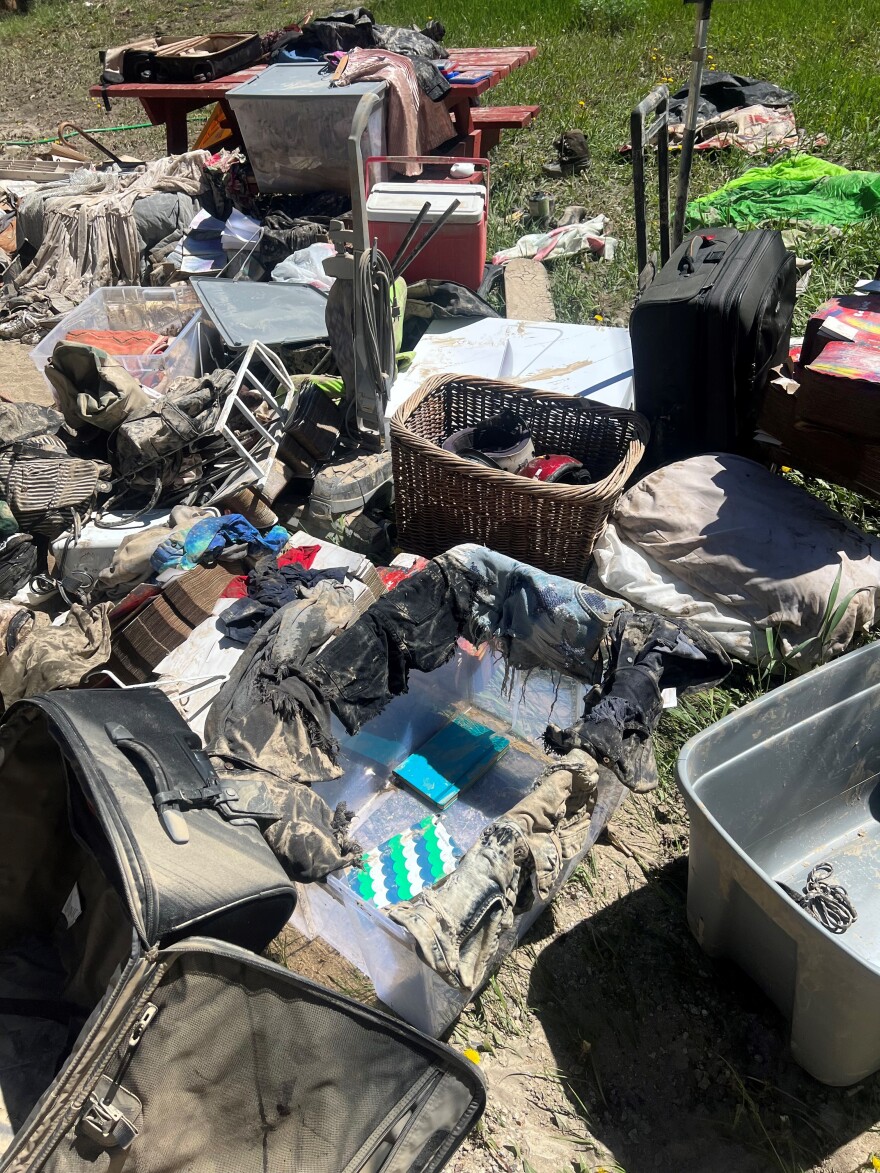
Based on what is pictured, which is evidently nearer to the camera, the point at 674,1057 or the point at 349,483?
the point at 674,1057

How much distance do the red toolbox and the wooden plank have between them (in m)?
0.22

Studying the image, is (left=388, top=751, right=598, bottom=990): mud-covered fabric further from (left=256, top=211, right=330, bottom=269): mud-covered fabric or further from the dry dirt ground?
(left=256, top=211, right=330, bottom=269): mud-covered fabric

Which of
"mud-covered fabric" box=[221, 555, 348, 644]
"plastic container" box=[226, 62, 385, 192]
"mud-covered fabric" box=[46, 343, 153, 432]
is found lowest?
"mud-covered fabric" box=[221, 555, 348, 644]

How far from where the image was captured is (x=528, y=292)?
14.6ft

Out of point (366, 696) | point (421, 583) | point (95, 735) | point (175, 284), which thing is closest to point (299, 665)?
point (366, 696)

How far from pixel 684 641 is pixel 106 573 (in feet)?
6.17

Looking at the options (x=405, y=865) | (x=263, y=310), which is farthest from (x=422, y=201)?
(x=405, y=865)

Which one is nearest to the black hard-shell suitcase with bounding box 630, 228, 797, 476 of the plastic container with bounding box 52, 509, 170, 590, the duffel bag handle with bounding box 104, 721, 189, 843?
Result: the plastic container with bounding box 52, 509, 170, 590

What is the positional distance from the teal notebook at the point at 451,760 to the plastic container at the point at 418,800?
33 mm

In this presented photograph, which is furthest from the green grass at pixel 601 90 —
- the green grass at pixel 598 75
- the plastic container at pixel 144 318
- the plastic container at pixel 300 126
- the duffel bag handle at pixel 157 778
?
the plastic container at pixel 144 318

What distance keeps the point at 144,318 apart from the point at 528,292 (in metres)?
1.93

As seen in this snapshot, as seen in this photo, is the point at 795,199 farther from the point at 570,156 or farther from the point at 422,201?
the point at 422,201

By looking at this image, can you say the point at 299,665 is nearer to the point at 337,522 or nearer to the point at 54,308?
the point at 337,522

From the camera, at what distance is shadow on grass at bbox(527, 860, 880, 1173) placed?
5.77ft
